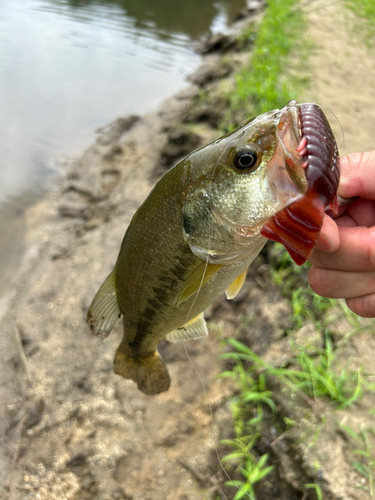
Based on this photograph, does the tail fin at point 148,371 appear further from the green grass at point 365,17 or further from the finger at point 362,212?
the green grass at point 365,17

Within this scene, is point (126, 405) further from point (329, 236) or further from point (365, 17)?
point (365, 17)

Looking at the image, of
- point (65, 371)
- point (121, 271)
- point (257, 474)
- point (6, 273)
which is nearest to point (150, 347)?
point (121, 271)

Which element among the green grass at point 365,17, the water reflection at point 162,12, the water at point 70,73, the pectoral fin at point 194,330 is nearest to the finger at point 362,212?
the pectoral fin at point 194,330

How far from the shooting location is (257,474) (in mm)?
2307

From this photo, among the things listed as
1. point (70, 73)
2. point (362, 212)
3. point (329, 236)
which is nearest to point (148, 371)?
point (329, 236)

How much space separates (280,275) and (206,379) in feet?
3.78

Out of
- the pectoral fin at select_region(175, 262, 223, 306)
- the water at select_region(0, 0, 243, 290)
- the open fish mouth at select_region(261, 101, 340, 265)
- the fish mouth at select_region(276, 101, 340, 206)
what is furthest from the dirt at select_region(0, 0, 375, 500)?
the fish mouth at select_region(276, 101, 340, 206)

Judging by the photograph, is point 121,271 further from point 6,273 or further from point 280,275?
point 6,273

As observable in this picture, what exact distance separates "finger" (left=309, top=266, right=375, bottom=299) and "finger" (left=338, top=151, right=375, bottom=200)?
363 mm

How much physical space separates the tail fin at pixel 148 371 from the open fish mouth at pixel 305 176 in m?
1.30

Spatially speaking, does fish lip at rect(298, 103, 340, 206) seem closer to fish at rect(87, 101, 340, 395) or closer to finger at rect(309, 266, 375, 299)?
fish at rect(87, 101, 340, 395)

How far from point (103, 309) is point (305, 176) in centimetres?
127

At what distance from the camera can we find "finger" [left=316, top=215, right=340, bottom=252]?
1.41 m

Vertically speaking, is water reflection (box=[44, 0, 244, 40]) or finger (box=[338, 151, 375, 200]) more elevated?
finger (box=[338, 151, 375, 200])
